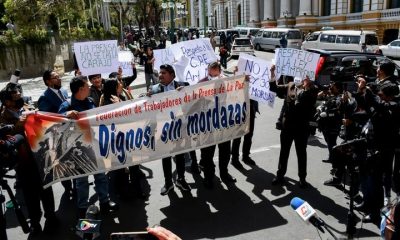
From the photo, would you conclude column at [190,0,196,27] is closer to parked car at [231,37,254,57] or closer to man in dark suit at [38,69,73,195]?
parked car at [231,37,254,57]

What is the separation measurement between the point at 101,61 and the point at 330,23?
35165 mm

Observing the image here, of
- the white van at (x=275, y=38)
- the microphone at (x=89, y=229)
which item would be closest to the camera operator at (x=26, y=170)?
the microphone at (x=89, y=229)

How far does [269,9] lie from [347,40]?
83.9 feet

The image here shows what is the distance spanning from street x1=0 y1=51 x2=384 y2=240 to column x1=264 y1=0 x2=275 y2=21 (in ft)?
147

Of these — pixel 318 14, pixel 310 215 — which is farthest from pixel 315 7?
pixel 310 215

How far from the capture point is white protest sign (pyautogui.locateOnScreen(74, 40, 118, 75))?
7.82m

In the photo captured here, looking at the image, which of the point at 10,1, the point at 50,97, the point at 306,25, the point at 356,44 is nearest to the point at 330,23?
the point at 306,25

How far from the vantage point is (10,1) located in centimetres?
2003

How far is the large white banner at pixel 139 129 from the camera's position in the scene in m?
4.61

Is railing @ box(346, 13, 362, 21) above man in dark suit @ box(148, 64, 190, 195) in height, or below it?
above

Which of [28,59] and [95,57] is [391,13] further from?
[95,57]

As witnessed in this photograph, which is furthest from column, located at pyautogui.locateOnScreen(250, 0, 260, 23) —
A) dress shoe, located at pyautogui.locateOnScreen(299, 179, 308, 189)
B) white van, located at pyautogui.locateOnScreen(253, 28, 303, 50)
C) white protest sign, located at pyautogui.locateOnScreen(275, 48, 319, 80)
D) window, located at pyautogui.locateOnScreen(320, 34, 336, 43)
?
dress shoe, located at pyautogui.locateOnScreen(299, 179, 308, 189)

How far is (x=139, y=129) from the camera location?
5.09 metres

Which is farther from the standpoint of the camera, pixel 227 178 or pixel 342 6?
pixel 342 6
